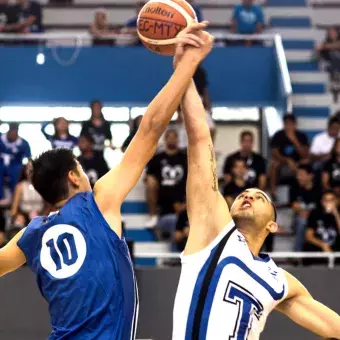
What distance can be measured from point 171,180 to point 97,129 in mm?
1477

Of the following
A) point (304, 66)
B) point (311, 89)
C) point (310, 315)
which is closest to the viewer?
point (310, 315)

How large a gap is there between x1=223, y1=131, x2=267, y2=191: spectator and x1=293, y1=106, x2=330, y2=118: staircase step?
3.20 metres

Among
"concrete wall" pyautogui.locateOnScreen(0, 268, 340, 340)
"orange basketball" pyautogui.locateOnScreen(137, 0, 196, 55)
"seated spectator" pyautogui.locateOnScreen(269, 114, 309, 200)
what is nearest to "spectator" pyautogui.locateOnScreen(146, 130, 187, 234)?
"seated spectator" pyautogui.locateOnScreen(269, 114, 309, 200)

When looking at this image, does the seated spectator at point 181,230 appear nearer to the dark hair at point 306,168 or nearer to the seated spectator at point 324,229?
the seated spectator at point 324,229

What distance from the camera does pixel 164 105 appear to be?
14.4ft

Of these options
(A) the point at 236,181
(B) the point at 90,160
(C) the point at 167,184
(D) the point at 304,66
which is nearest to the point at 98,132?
(B) the point at 90,160

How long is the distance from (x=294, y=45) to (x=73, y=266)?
13.9 meters

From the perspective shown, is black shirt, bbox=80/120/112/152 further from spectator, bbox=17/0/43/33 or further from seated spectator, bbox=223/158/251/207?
spectator, bbox=17/0/43/33

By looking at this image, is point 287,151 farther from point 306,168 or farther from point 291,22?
point 291,22

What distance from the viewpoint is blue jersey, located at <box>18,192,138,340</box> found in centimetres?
411

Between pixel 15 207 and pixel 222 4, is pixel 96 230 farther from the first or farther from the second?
pixel 222 4

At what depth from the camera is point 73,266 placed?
13.6 feet

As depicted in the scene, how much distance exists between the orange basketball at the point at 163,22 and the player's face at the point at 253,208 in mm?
852

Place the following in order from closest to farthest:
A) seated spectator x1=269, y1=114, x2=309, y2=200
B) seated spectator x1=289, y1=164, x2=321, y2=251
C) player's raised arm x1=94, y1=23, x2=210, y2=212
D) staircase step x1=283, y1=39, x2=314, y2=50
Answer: player's raised arm x1=94, y1=23, x2=210, y2=212
seated spectator x1=289, y1=164, x2=321, y2=251
seated spectator x1=269, y1=114, x2=309, y2=200
staircase step x1=283, y1=39, x2=314, y2=50
